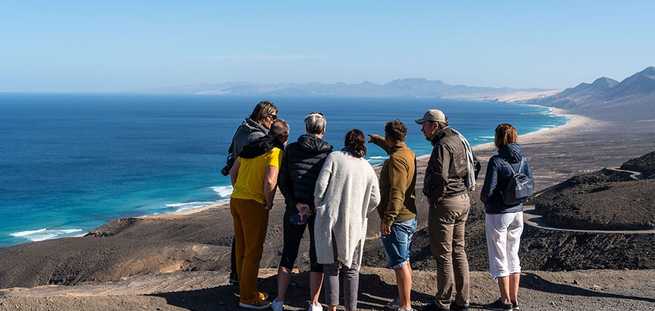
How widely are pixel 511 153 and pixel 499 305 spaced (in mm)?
1838

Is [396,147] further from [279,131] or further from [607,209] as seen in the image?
[607,209]

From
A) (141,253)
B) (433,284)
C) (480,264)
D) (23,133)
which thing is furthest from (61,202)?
(23,133)

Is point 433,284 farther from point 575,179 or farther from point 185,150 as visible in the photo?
point 185,150

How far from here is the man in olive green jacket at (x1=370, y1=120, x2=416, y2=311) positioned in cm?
700

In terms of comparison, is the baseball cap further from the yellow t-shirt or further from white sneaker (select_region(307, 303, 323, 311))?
white sneaker (select_region(307, 303, 323, 311))

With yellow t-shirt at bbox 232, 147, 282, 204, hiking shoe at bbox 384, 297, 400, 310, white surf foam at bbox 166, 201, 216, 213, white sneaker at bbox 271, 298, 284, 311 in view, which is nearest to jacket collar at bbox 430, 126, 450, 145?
yellow t-shirt at bbox 232, 147, 282, 204

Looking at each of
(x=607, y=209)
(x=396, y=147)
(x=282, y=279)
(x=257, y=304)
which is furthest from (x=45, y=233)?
(x=396, y=147)

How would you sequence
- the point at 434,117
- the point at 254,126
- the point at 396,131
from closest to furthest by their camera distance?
1. the point at 396,131
2. the point at 434,117
3. the point at 254,126

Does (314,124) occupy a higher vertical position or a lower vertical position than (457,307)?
higher

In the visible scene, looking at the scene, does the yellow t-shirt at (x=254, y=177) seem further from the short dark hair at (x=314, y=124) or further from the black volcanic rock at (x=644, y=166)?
the black volcanic rock at (x=644, y=166)

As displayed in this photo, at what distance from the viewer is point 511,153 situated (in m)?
7.41

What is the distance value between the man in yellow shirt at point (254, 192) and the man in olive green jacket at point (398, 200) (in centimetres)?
110

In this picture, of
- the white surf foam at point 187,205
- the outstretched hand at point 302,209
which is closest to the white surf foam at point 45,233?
the white surf foam at point 187,205

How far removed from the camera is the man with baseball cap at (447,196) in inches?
279
